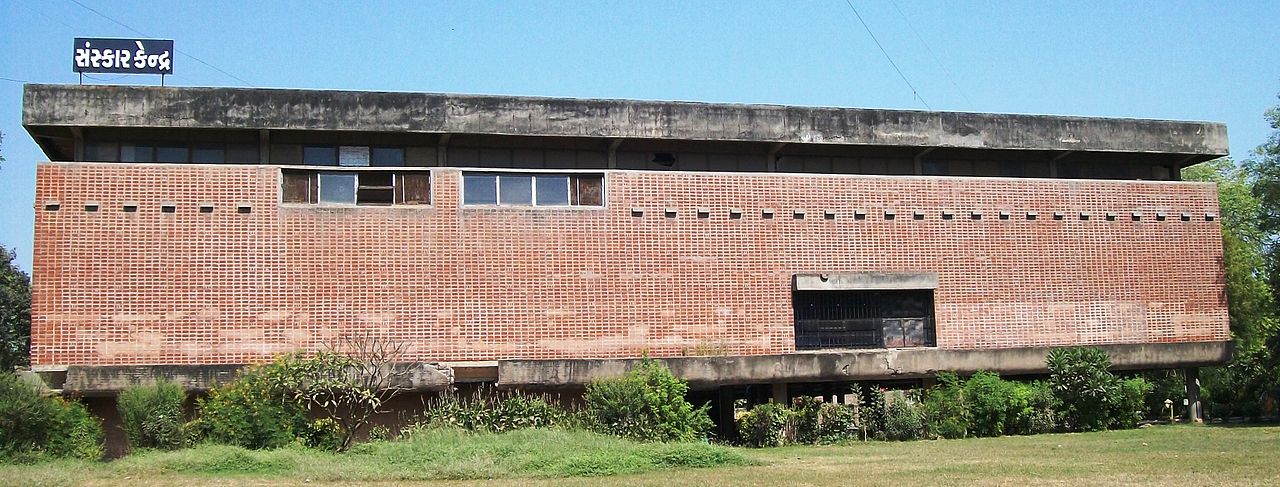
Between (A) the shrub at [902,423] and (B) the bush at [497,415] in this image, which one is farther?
(A) the shrub at [902,423]

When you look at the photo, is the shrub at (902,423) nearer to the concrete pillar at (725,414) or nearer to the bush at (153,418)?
the concrete pillar at (725,414)

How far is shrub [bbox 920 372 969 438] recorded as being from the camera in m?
26.8

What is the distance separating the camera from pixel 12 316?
52531mm

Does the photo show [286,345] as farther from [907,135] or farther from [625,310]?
Result: [907,135]

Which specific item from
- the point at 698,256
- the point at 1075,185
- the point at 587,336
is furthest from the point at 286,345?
the point at 1075,185

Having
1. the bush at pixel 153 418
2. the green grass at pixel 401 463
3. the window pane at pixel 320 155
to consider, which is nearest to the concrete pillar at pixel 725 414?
the green grass at pixel 401 463

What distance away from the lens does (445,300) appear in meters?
26.0

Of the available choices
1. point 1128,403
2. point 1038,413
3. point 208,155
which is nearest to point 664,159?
point 208,155

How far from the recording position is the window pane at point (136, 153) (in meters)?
26.2

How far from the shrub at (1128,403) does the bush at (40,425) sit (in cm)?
2112

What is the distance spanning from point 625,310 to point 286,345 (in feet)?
22.9

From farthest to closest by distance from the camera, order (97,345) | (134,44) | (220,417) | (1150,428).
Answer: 1. (1150,428)
2. (134,44)
3. (97,345)
4. (220,417)

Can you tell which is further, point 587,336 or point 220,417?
point 587,336

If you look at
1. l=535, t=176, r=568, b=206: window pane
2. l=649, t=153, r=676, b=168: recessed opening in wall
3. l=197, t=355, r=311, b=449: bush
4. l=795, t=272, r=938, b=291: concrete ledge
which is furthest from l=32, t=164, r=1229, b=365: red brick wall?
l=197, t=355, r=311, b=449: bush
